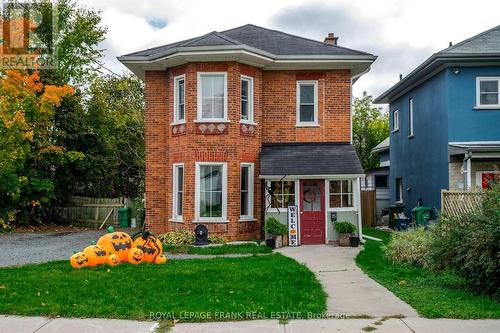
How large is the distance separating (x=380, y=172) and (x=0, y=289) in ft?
83.5

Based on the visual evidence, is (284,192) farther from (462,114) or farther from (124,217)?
(124,217)

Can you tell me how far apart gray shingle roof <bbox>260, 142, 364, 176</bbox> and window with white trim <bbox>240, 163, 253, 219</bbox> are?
2.16 ft

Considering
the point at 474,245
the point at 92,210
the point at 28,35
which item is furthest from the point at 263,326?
the point at 28,35

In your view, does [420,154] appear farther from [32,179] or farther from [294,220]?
[32,179]

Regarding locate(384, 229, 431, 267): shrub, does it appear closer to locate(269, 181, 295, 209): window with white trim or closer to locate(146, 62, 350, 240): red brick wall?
locate(269, 181, 295, 209): window with white trim

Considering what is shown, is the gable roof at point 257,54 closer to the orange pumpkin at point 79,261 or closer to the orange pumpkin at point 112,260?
the orange pumpkin at point 112,260

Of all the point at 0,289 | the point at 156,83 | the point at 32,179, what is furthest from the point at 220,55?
the point at 32,179

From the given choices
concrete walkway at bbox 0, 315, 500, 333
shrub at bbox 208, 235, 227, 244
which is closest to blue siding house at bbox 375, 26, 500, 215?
shrub at bbox 208, 235, 227, 244

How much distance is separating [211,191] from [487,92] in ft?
33.4

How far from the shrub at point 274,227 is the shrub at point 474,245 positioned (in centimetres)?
645

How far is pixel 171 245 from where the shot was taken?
15484mm

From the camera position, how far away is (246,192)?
56.3 ft

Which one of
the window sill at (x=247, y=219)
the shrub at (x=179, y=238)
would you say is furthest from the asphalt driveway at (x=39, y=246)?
the window sill at (x=247, y=219)

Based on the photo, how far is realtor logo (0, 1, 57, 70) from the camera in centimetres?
2411
